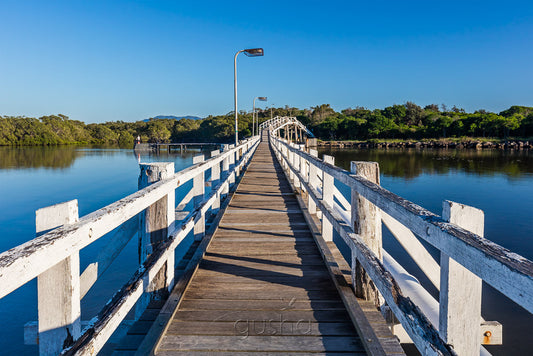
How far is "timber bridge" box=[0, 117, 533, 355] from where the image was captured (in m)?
1.40

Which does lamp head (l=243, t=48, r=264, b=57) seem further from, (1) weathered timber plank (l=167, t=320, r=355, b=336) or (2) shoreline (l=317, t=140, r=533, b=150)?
(2) shoreline (l=317, t=140, r=533, b=150)

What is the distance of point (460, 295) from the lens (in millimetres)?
1499

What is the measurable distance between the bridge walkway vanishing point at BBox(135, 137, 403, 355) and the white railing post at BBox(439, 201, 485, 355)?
2.34 feet

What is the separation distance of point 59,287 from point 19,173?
39.5 m

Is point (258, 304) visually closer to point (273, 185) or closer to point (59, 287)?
point (59, 287)

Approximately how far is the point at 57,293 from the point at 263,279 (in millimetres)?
2307

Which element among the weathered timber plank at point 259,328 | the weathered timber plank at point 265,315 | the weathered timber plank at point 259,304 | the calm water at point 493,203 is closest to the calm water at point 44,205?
the weathered timber plank at point 259,304

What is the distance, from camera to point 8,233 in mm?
13789

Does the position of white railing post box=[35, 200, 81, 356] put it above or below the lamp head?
below

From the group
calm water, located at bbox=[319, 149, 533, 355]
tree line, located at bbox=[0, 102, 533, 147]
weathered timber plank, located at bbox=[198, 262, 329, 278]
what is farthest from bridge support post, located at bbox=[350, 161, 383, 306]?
tree line, located at bbox=[0, 102, 533, 147]

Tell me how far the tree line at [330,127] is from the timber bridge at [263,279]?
2373 inches

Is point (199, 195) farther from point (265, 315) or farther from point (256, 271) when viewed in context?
point (265, 315)

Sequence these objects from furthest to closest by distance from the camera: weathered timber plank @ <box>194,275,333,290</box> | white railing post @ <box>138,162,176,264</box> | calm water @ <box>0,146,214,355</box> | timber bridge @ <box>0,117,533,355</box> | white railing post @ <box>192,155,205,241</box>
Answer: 1. calm water @ <box>0,146,214,355</box>
2. white railing post @ <box>192,155,205,241</box>
3. weathered timber plank @ <box>194,275,333,290</box>
4. white railing post @ <box>138,162,176,264</box>
5. timber bridge @ <box>0,117,533,355</box>

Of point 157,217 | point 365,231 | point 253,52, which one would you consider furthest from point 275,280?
point 253,52
